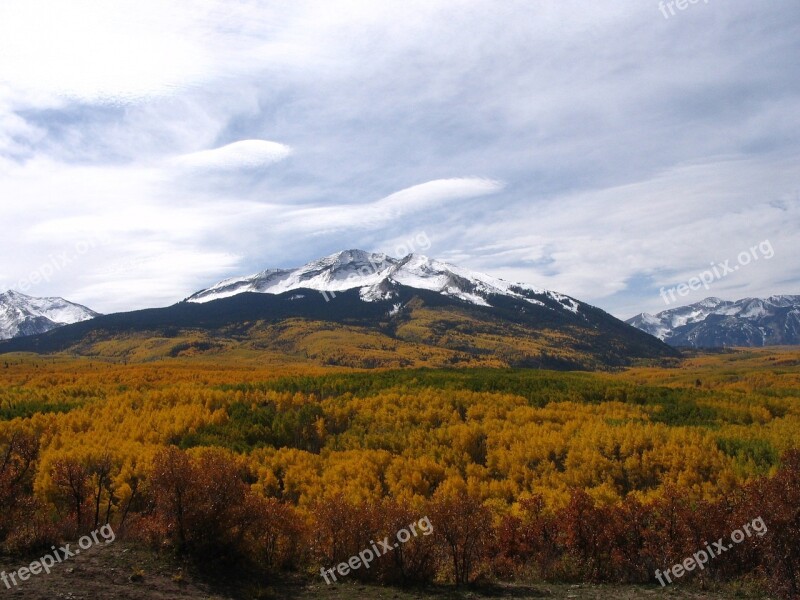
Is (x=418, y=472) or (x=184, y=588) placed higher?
(x=184, y=588)

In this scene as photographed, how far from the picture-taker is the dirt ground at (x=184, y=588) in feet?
52.1

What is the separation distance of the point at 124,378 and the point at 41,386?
12592 mm

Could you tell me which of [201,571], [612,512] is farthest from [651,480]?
[201,571]

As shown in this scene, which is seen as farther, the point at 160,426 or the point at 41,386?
the point at 41,386

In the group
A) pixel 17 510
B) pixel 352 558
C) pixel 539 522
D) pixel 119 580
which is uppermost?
pixel 17 510

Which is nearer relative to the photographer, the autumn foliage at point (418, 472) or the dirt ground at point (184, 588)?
the dirt ground at point (184, 588)

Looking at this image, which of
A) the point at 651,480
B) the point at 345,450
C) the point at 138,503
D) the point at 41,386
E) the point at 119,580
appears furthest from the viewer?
the point at 41,386

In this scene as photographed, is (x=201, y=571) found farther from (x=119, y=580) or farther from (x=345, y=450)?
(x=345, y=450)

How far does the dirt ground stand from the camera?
15875 mm

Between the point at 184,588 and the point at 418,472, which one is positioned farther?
the point at 418,472

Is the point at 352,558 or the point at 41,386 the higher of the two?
the point at 41,386

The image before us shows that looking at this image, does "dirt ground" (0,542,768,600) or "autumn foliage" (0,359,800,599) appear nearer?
"dirt ground" (0,542,768,600)

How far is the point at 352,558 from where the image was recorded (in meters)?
Answer: 21.9

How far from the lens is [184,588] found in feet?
57.0
